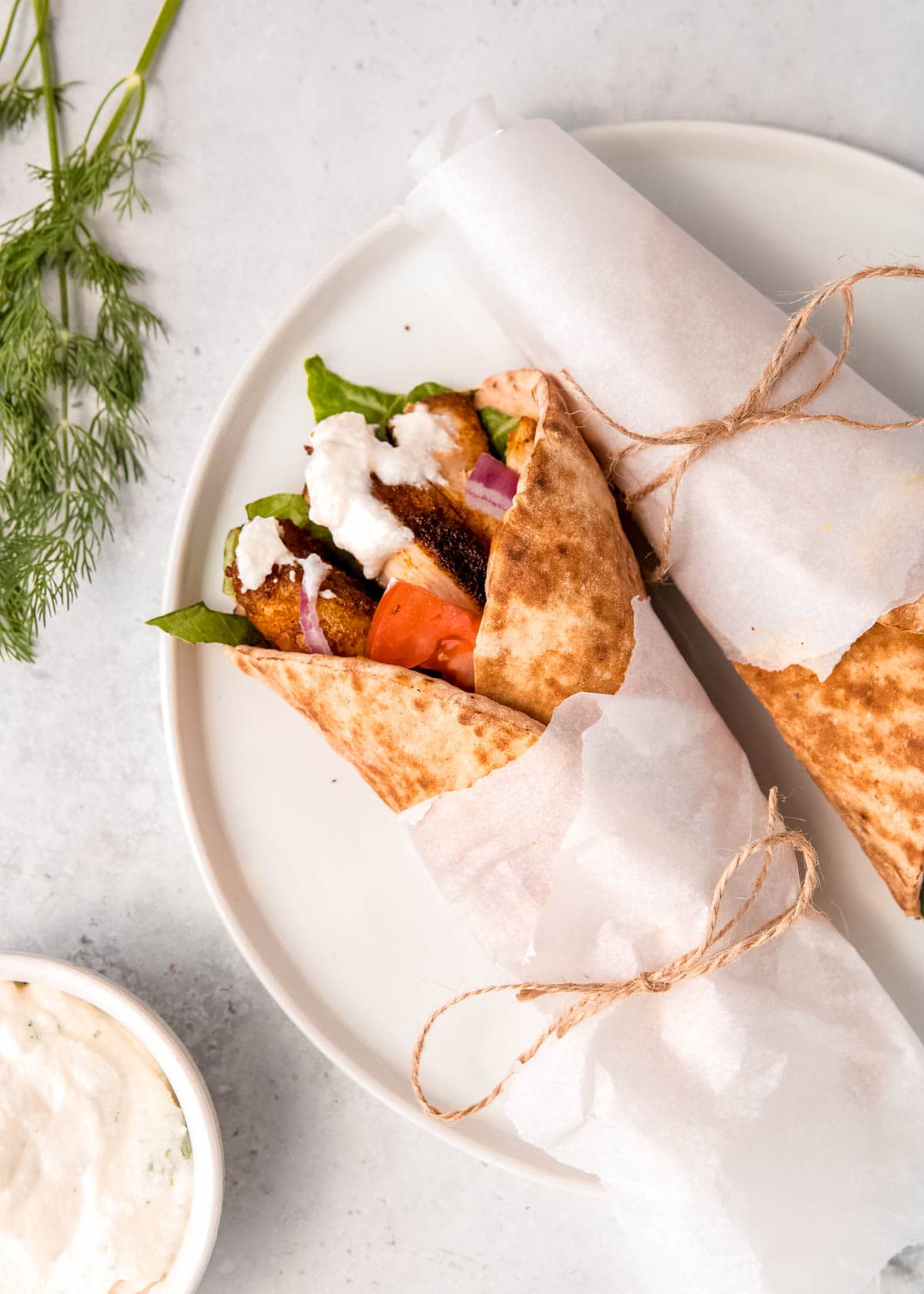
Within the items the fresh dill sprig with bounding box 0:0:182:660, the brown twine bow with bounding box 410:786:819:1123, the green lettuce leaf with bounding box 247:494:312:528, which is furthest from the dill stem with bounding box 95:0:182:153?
the brown twine bow with bounding box 410:786:819:1123

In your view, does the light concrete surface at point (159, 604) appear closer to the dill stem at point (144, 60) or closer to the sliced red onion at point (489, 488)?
the dill stem at point (144, 60)

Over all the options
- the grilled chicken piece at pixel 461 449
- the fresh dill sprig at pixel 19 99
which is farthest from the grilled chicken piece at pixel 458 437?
the fresh dill sprig at pixel 19 99

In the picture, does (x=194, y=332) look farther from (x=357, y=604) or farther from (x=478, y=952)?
(x=478, y=952)

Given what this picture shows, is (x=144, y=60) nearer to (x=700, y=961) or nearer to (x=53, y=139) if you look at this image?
(x=53, y=139)

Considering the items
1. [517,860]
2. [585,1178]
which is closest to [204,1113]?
[585,1178]

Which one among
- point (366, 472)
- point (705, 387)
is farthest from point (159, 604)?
point (705, 387)

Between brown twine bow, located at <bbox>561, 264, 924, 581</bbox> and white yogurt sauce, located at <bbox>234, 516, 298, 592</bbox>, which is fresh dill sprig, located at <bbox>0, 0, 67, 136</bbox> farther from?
brown twine bow, located at <bbox>561, 264, 924, 581</bbox>
